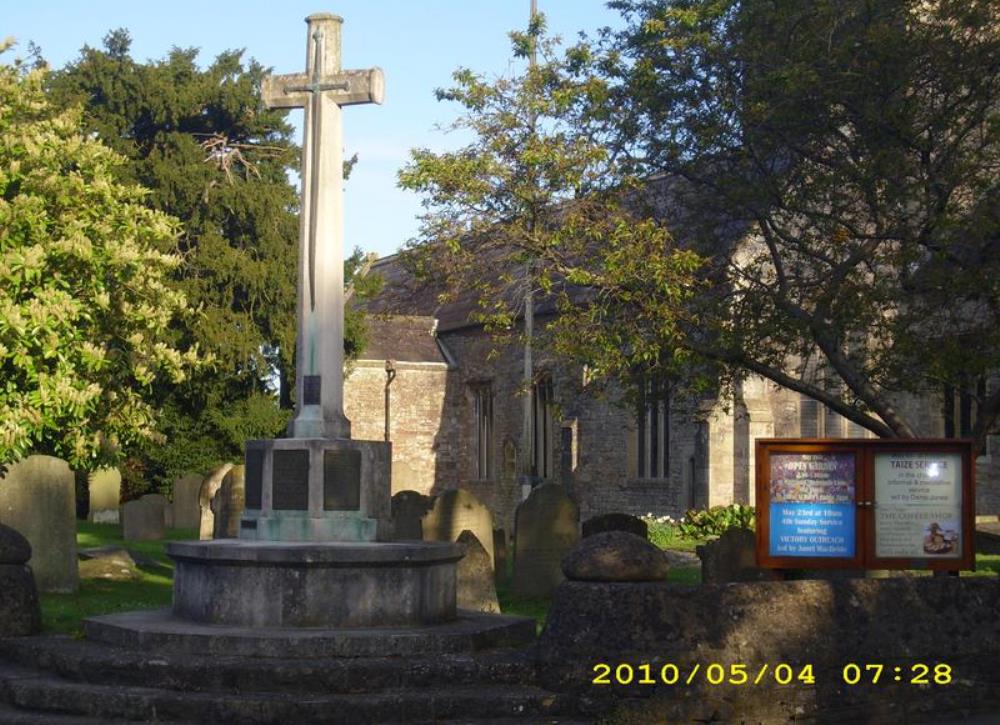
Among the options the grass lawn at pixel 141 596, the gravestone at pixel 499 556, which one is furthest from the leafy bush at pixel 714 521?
the gravestone at pixel 499 556

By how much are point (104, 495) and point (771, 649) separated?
1022 inches

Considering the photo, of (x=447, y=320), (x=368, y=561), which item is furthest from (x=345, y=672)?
(x=447, y=320)

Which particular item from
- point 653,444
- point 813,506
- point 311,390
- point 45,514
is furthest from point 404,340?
point 813,506

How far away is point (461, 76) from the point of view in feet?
59.3

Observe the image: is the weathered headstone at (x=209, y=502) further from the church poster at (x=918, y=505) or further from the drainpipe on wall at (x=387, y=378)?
the drainpipe on wall at (x=387, y=378)

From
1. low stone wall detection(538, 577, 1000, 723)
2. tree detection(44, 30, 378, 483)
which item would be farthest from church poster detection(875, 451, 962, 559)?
tree detection(44, 30, 378, 483)

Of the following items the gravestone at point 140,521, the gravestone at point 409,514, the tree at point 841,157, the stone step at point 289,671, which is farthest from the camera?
the gravestone at point 140,521

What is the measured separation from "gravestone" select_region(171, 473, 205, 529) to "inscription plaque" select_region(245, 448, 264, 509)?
20623 millimetres

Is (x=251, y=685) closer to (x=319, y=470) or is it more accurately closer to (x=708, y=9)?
(x=319, y=470)

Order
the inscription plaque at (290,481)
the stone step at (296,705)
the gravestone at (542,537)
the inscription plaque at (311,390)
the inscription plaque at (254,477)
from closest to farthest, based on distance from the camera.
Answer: the stone step at (296,705) → the inscription plaque at (290,481) → the inscription plaque at (254,477) → the inscription plaque at (311,390) → the gravestone at (542,537)

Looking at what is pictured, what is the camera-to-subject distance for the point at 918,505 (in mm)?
9938

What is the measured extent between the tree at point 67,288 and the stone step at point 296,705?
33.4 feet

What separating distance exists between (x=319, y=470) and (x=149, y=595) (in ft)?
19.7

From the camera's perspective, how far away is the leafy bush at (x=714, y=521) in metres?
26.4
